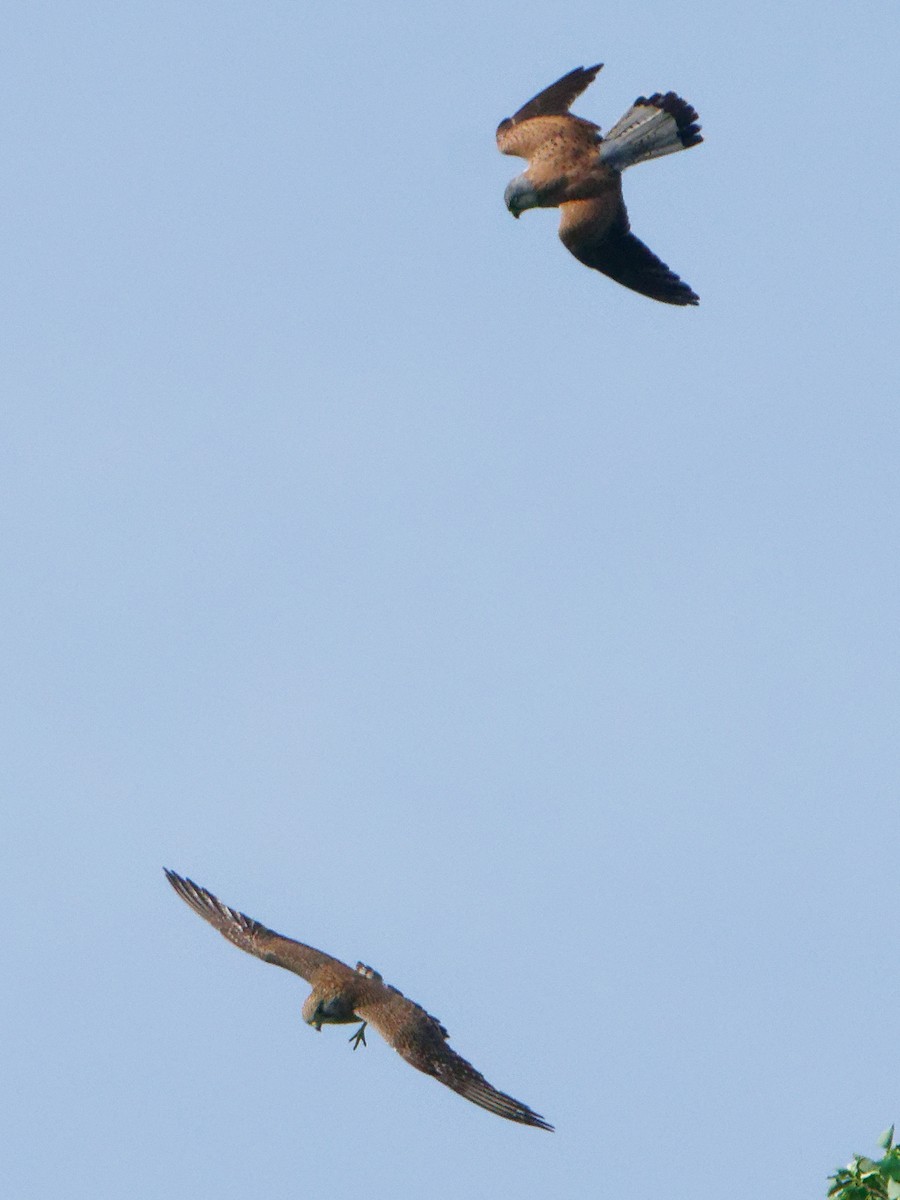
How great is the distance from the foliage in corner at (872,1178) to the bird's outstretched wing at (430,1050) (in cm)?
414

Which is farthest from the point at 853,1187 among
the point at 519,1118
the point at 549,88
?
the point at 549,88

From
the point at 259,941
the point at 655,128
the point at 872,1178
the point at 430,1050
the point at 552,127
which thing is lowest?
the point at 872,1178

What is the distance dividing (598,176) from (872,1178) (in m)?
8.44

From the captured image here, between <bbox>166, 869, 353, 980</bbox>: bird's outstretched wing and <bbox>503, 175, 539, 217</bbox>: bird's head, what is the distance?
560cm

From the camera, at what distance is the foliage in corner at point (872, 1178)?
29.6 feet

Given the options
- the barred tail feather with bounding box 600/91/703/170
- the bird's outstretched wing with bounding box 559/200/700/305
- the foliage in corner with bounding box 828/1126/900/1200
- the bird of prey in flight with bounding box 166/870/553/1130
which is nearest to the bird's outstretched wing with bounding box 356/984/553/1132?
the bird of prey in flight with bounding box 166/870/553/1130

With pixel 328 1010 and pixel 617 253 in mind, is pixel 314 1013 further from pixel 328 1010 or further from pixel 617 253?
pixel 617 253

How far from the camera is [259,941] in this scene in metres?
16.7

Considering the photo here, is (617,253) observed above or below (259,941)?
above

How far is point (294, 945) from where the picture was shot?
16.7m

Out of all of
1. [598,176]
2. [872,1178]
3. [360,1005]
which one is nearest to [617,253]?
[598,176]

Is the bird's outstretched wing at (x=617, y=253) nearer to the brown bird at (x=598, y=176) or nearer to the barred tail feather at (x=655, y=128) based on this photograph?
the brown bird at (x=598, y=176)

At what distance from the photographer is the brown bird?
15000 millimetres

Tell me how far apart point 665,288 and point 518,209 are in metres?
1.21
